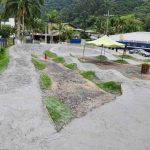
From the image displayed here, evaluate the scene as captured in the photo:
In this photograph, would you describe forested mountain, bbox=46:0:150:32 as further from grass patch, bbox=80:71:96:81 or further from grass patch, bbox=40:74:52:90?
grass patch, bbox=40:74:52:90

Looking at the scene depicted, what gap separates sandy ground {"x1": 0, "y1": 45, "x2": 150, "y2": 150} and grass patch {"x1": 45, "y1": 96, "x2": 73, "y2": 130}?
38 cm

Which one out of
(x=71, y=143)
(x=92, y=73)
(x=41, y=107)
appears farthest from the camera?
(x=92, y=73)

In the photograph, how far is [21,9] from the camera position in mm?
60594

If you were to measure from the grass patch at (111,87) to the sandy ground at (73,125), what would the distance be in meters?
2.03

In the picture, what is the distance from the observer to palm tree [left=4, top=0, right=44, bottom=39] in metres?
59.3

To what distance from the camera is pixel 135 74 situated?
113ft

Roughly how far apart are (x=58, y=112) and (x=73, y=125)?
1.87m

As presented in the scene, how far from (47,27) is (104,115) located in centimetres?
9032

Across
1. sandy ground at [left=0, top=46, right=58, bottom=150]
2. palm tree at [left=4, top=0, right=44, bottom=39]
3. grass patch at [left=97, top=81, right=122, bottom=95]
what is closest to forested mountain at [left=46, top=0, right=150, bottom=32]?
Result: palm tree at [left=4, top=0, right=44, bottom=39]

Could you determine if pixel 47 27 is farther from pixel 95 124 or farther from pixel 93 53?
pixel 95 124

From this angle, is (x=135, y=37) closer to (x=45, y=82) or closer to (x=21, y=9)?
(x=21, y=9)

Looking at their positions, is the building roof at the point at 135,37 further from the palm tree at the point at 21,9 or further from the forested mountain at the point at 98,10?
the forested mountain at the point at 98,10

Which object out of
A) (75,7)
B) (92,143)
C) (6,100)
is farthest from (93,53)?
(75,7)

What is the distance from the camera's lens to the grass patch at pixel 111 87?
24498 mm
